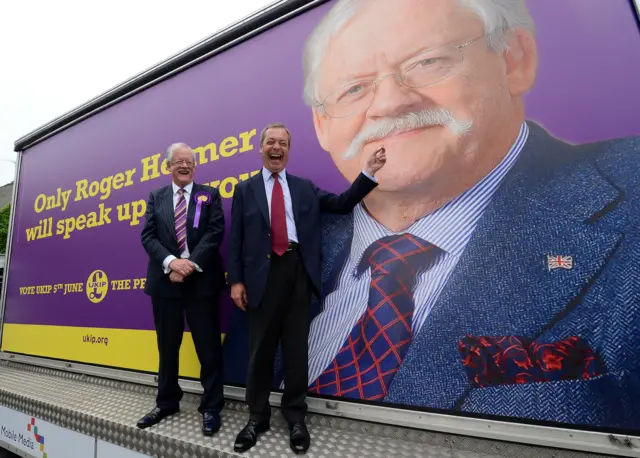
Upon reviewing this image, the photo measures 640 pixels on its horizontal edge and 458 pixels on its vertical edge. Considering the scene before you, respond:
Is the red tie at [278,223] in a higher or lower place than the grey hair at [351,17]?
lower

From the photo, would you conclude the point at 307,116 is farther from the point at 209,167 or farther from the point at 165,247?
the point at 165,247

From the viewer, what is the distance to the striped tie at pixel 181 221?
173cm

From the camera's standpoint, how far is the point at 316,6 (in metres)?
1.71

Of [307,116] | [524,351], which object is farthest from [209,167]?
[524,351]

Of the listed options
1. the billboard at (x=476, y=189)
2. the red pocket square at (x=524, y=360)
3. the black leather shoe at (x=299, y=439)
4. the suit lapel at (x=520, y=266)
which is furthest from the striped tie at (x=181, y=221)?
the red pocket square at (x=524, y=360)

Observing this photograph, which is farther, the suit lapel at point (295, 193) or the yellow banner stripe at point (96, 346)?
the yellow banner stripe at point (96, 346)

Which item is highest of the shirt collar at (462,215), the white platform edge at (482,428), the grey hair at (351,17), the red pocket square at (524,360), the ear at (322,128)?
the grey hair at (351,17)

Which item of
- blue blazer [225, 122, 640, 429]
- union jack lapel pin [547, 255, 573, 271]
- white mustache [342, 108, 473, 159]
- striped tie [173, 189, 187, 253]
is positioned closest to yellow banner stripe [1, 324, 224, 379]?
striped tie [173, 189, 187, 253]

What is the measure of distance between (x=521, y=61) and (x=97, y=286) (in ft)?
8.28

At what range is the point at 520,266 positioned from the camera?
3.96 feet

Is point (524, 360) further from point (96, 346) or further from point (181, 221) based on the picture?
point (96, 346)

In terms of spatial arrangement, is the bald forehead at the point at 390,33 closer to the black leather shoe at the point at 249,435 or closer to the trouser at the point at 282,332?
the trouser at the point at 282,332

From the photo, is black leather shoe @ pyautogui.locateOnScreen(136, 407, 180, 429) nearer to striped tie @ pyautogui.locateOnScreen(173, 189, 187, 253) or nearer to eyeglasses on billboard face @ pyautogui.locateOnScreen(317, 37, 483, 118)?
striped tie @ pyautogui.locateOnScreen(173, 189, 187, 253)

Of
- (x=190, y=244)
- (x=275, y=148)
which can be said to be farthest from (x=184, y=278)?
(x=275, y=148)
